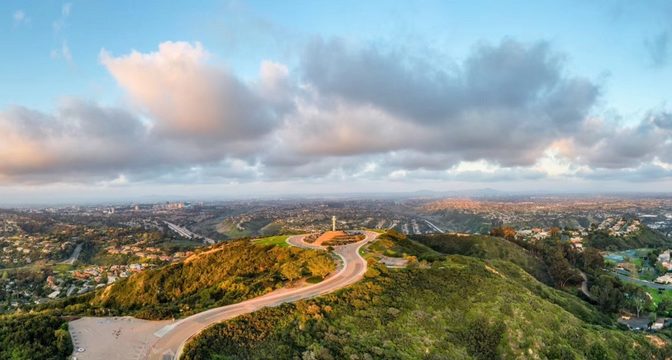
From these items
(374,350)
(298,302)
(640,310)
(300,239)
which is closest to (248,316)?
(298,302)

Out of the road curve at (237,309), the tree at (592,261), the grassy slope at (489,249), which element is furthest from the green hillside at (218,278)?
the tree at (592,261)

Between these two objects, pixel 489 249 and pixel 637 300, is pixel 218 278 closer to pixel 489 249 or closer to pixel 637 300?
pixel 489 249

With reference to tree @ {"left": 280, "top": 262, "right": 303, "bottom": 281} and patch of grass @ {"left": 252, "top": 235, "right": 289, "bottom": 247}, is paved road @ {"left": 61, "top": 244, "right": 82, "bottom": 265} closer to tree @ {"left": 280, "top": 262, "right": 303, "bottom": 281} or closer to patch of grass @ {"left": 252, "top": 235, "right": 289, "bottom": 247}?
patch of grass @ {"left": 252, "top": 235, "right": 289, "bottom": 247}

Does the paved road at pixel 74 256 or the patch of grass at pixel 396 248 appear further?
the paved road at pixel 74 256

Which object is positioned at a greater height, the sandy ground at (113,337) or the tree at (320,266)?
the tree at (320,266)

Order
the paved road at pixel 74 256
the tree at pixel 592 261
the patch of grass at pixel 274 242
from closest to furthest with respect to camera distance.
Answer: the patch of grass at pixel 274 242, the tree at pixel 592 261, the paved road at pixel 74 256

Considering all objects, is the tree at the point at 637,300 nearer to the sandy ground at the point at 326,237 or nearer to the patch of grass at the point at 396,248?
the patch of grass at the point at 396,248

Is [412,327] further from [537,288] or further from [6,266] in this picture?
[6,266]

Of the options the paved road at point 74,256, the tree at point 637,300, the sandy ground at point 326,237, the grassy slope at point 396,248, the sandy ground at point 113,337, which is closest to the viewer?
the sandy ground at point 113,337

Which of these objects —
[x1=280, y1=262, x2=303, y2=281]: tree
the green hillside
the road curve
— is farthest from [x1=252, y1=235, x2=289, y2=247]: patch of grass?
[x1=280, y1=262, x2=303, y2=281]: tree
